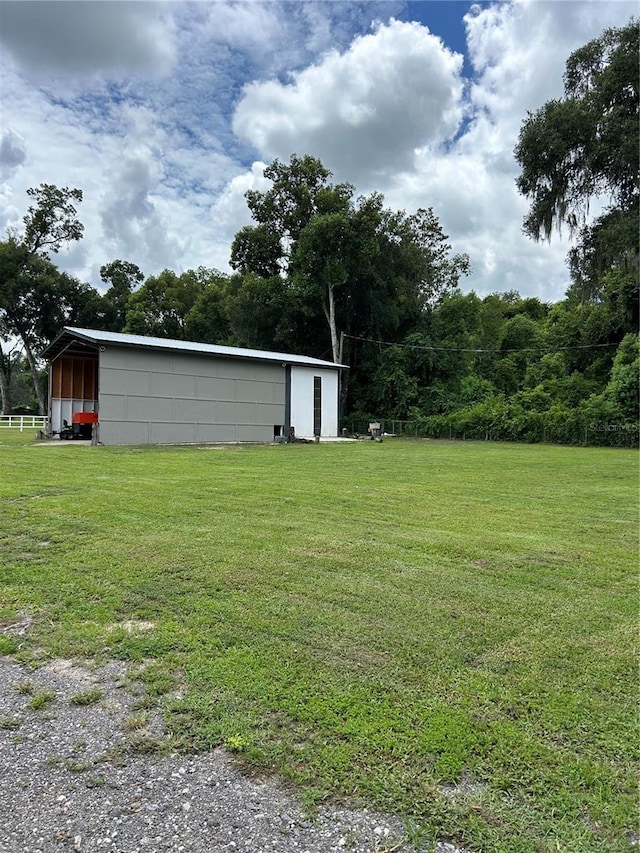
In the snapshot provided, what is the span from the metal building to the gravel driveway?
53.1 ft

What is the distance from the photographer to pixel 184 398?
737 inches

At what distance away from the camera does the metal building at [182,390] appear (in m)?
17.3

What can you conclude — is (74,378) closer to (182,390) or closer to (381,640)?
(182,390)

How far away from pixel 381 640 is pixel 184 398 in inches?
666

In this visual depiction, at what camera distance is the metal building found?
17.3 metres

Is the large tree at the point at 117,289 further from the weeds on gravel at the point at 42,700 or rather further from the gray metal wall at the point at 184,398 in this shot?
the weeds on gravel at the point at 42,700

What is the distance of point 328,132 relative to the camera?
61.1 ft

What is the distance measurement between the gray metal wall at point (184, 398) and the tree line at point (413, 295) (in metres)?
9.16

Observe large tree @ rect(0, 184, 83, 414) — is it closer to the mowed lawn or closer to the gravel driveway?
the mowed lawn

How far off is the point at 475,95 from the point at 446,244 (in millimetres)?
18161

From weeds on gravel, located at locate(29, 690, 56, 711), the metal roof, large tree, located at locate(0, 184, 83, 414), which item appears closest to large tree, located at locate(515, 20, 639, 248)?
the metal roof

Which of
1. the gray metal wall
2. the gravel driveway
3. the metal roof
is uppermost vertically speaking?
the metal roof

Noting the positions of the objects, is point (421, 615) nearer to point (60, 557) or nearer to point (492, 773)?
point (492, 773)

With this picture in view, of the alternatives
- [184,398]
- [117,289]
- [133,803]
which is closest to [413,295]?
[184,398]
